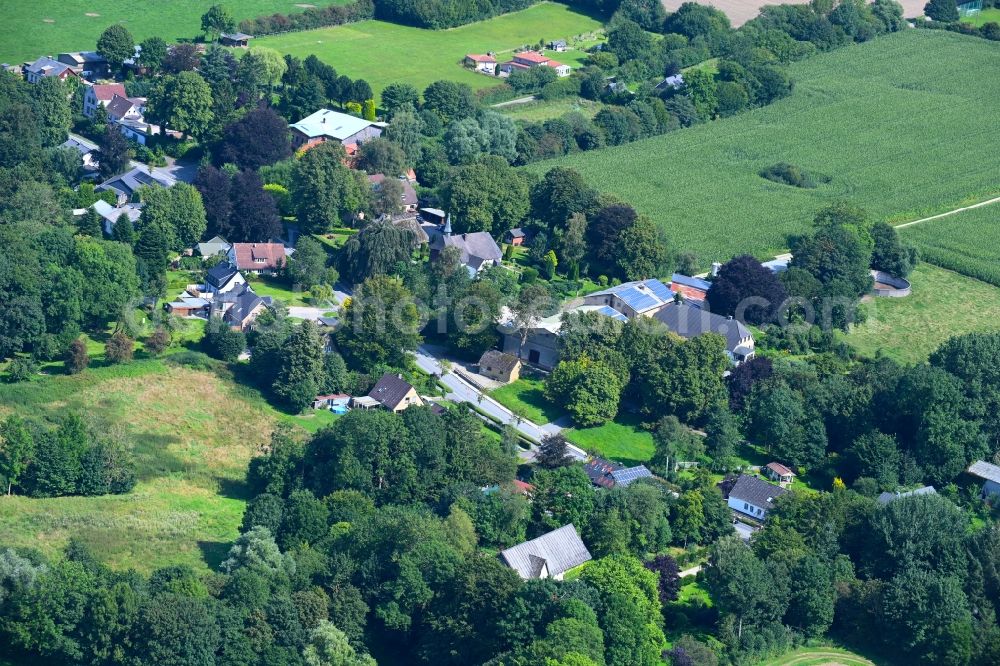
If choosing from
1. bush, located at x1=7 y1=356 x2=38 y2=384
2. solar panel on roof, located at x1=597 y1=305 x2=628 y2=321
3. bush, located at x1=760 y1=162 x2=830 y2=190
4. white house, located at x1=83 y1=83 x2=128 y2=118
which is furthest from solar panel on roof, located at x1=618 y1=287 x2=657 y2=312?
white house, located at x1=83 y1=83 x2=128 y2=118

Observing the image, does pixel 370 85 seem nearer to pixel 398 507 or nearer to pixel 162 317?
pixel 162 317

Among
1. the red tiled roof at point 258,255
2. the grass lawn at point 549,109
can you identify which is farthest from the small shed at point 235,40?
the red tiled roof at point 258,255

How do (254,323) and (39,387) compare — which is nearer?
(39,387)

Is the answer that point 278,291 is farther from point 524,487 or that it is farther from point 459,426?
point 524,487

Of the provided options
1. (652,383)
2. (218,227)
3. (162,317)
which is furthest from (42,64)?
(652,383)

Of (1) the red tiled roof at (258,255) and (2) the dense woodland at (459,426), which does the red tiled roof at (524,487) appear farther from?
(1) the red tiled roof at (258,255)

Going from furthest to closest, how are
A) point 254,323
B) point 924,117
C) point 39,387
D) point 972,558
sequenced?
point 924,117 < point 254,323 < point 39,387 < point 972,558
